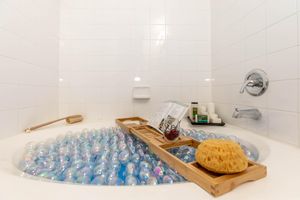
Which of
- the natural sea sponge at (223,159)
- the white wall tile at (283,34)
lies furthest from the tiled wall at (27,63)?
the white wall tile at (283,34)

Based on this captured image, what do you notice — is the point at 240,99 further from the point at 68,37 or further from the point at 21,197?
the point at 68,37

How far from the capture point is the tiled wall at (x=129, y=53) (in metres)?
1.64

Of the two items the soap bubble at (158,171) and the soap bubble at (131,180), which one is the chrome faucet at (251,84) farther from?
the soap bubble at (131,180)

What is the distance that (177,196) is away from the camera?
37 cm

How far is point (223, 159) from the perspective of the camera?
426 mm

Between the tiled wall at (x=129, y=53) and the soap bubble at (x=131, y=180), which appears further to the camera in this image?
the tiled wall at (x=129, y=53)

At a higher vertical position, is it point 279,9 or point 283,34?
point 279,9

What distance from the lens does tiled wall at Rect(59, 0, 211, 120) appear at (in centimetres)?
164

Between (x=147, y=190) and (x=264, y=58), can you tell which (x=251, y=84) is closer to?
(x=264, y=58)

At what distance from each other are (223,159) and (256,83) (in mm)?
777

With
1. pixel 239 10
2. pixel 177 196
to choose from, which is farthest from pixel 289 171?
pixel 239 10

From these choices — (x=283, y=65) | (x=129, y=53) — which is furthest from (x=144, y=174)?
(x=129, y=53)

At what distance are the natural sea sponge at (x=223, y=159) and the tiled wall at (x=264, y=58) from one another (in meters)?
0.55

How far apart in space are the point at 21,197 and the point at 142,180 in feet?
1.07
